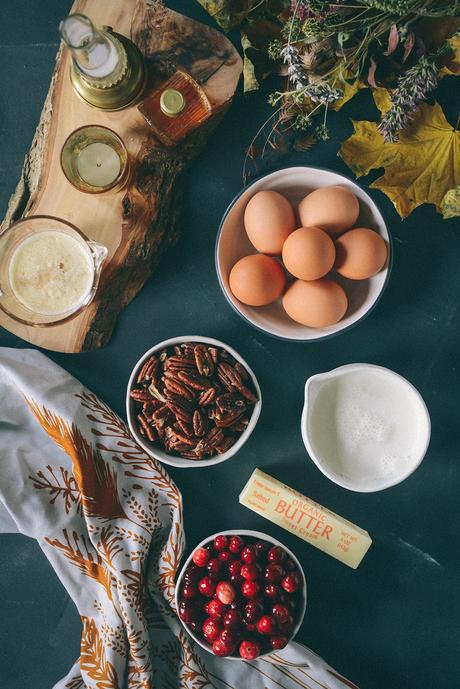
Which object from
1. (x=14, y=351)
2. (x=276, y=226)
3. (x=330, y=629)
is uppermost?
(x=276, y=226)

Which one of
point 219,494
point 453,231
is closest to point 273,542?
point 219,494

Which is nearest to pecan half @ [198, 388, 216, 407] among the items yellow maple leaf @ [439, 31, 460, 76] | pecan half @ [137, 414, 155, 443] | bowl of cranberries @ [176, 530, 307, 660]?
pecan half @ [137, 414, 155, 443]

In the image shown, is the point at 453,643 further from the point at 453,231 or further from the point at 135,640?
the point at 453,231

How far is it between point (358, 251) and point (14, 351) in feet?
2.16

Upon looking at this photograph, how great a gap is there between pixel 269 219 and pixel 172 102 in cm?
25

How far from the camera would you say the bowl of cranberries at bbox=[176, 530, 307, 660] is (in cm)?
103

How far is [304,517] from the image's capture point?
1.08 m

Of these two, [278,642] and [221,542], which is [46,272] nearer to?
[221,542]

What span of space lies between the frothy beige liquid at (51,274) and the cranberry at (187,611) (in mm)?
560

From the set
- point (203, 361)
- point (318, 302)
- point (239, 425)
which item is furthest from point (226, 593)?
point (318, 302)

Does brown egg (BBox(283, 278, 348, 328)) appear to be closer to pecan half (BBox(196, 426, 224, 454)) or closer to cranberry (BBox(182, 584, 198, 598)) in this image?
pecan half (BBox(196, 426, 224, 454))

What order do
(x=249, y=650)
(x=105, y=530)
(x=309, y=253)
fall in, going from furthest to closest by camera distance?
(x=105, y=530), (x=249, y=650), (x=309, y=253)

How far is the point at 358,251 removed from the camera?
96cm

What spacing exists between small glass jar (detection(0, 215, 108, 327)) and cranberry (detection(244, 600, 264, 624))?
59cm
